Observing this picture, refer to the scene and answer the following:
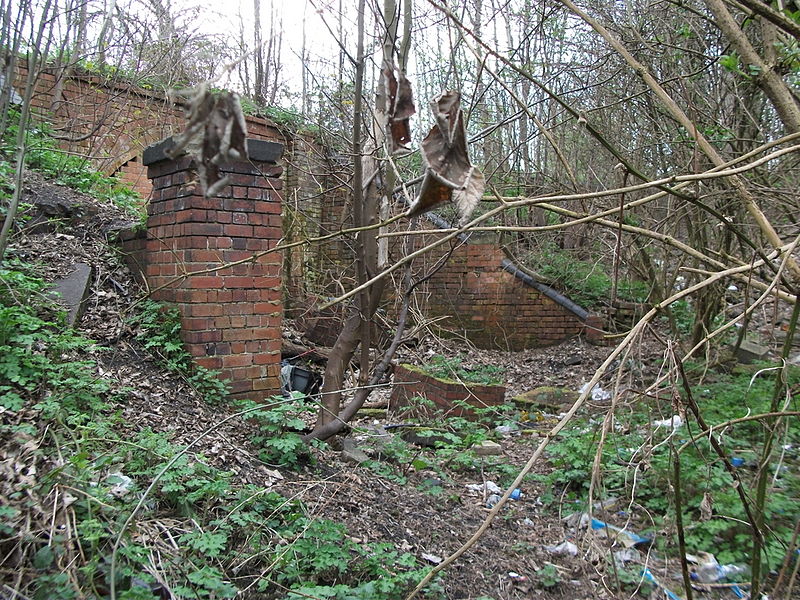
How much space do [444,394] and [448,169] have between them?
18.9ft

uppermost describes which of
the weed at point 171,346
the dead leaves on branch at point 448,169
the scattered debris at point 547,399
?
the dead leaves on branch at point 448,169

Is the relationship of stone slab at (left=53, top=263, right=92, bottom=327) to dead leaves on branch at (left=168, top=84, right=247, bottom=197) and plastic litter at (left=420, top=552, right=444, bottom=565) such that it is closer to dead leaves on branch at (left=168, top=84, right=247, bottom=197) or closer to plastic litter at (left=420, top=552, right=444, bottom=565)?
plastic litter at (left=420, top=552, right=444, bottom=565)

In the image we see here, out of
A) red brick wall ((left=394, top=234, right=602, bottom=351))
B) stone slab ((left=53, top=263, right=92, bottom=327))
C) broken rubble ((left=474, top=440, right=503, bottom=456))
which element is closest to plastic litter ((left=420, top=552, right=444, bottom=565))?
broken rubble ((left=474, top=440, right=503, bottom=456))

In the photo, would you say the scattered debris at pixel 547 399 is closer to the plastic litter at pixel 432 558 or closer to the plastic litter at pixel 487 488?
the plastic litter at pixel 487 488

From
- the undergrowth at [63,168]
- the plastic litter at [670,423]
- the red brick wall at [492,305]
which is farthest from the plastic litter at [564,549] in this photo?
the red brick wall at [492,305]

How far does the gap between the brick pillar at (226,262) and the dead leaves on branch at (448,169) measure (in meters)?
3.15

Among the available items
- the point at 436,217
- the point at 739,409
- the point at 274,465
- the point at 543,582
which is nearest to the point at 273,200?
the point at 274,465

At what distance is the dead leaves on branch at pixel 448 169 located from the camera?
83cm

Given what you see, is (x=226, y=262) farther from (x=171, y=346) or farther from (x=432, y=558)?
(x=432, y=558)

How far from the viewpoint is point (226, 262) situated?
4059 mm

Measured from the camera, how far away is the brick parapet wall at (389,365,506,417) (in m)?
6.26

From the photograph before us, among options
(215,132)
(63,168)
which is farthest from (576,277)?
(215,132)

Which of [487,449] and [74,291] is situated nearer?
[74,291]

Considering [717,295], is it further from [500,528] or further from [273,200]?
[273,200]
